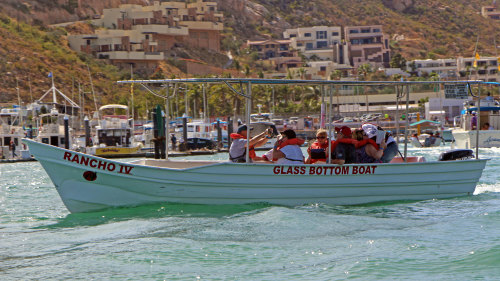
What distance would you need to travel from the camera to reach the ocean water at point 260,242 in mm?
10953

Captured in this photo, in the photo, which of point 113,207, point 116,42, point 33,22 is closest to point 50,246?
point 113,207

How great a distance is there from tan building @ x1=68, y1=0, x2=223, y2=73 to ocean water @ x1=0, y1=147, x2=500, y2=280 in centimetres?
10347

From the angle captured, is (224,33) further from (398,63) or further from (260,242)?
(260,242)

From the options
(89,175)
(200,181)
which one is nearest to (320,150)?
(200,181)

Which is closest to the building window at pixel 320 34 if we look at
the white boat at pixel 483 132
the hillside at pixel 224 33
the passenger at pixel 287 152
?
the hillside at pixel 224 33

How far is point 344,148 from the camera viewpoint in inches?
619

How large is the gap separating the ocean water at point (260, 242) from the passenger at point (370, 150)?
0.98 metres

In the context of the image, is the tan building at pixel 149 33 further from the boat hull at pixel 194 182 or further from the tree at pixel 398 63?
the boat hull at pixel 194 182

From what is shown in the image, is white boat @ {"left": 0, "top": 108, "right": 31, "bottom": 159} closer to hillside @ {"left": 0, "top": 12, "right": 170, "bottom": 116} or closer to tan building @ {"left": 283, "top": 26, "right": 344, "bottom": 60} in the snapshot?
hillside @ {"left": 0, "top": 12, "right": 170, "bottom": 116}

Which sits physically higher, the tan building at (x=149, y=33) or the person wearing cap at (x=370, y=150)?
the tan building at (x=149, y=33)

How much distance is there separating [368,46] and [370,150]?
446ft

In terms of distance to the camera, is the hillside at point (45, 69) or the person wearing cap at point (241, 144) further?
the hillside at point (45, 69)

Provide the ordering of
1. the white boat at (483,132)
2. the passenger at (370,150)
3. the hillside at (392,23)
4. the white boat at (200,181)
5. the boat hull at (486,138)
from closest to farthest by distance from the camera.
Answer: the white boat at (200,181) < the passenger at (370,150) < the white boat at (483,132) < the boat hull at (486,138) < the hillside at (392,23)

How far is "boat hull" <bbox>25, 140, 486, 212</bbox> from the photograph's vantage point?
49.2ft
